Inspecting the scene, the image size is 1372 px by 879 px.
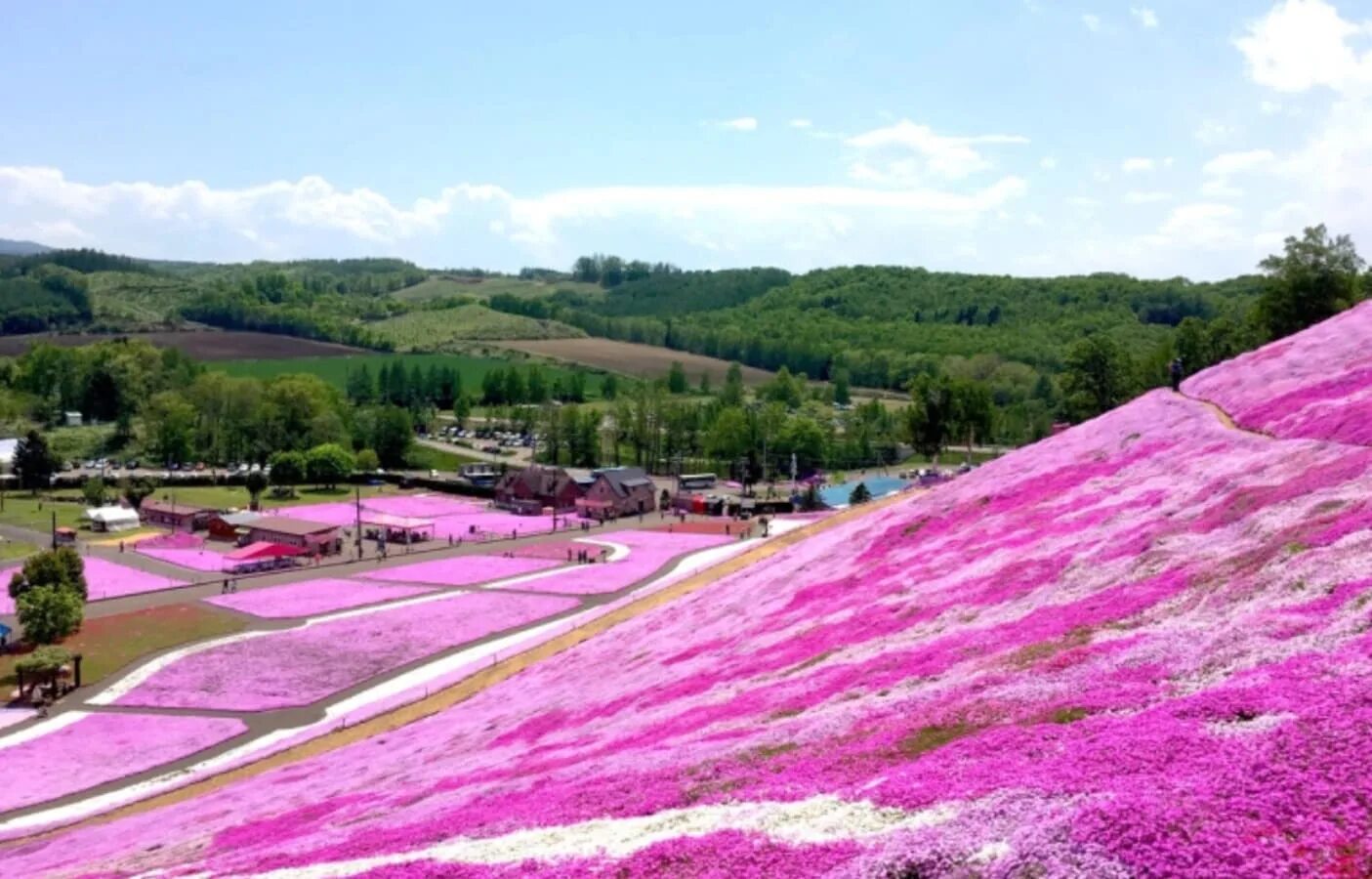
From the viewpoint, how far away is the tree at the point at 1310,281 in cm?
8256

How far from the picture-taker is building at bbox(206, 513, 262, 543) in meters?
99.4

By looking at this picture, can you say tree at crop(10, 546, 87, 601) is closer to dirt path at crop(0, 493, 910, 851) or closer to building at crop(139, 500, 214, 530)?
dirt path at crop(0, 493, 910, 851)

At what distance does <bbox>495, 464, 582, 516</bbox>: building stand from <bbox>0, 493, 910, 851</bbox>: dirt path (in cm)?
6518

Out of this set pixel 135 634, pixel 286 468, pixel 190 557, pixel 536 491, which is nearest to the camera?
pixel 135 634

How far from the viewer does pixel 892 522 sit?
4081 centimetres

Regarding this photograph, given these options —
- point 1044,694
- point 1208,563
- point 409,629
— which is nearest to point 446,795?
point 1044,694

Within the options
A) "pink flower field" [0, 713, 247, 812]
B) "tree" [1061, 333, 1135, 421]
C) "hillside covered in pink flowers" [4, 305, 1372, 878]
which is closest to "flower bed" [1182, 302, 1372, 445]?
"hillside covered in pink flowers" [4, 305, 1372, 878]

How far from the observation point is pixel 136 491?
11794 centimetres

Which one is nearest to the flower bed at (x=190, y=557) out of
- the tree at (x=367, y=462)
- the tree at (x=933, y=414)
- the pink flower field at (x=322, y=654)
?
the pink flower field at (x=322, y=654)

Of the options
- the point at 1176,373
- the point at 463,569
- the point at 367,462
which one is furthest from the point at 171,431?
the point at 1176,373

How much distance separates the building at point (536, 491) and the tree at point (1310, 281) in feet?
231

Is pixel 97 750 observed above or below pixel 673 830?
below

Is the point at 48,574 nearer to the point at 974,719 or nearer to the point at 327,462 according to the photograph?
the point at 974,719

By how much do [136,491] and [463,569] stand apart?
56.2 m
